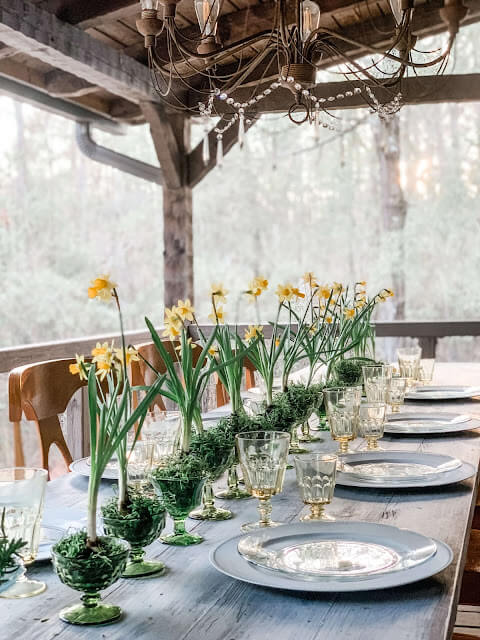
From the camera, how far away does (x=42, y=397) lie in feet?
7.35

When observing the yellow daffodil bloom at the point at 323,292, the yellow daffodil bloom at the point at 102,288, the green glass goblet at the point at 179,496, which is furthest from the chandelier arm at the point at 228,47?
the green glass goblet at the point at 179,496

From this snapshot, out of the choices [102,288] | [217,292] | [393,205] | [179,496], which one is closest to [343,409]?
[217,292]

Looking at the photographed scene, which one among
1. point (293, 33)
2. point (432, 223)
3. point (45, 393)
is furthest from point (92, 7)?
point (432, 223)

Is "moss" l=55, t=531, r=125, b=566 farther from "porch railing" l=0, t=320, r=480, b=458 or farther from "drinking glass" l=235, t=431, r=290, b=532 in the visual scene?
"porch railing" l=0, t=320, r=480, b=458

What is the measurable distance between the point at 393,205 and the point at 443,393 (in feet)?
36.9

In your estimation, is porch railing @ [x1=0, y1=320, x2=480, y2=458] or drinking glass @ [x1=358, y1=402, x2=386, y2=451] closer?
drinking glass @ [x1=358, y1=402, x2=386, y2=451]

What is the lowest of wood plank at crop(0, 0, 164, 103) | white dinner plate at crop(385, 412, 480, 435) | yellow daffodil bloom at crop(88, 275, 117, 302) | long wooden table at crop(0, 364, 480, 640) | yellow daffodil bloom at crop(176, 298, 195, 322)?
long wooden table at crop(0, 364, 480, 640)

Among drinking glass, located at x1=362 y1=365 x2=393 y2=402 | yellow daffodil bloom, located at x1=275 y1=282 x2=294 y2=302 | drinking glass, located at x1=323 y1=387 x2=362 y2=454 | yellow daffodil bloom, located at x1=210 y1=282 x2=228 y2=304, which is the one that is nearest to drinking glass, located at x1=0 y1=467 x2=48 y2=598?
yellow daffodil bloom, located at x1=210 y1=282 x2=228 y2=304

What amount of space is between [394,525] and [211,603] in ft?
1.32

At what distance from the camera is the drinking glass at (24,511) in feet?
3.53

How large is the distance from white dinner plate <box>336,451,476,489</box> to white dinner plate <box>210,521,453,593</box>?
300mm

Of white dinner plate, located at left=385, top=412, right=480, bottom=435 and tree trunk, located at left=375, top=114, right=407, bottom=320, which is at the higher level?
tree trunk, located at left=375, top=114, right=407, bottom=320

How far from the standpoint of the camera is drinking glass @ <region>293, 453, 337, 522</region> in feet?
4.31

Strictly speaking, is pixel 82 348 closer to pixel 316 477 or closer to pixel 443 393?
pixel 443 393
